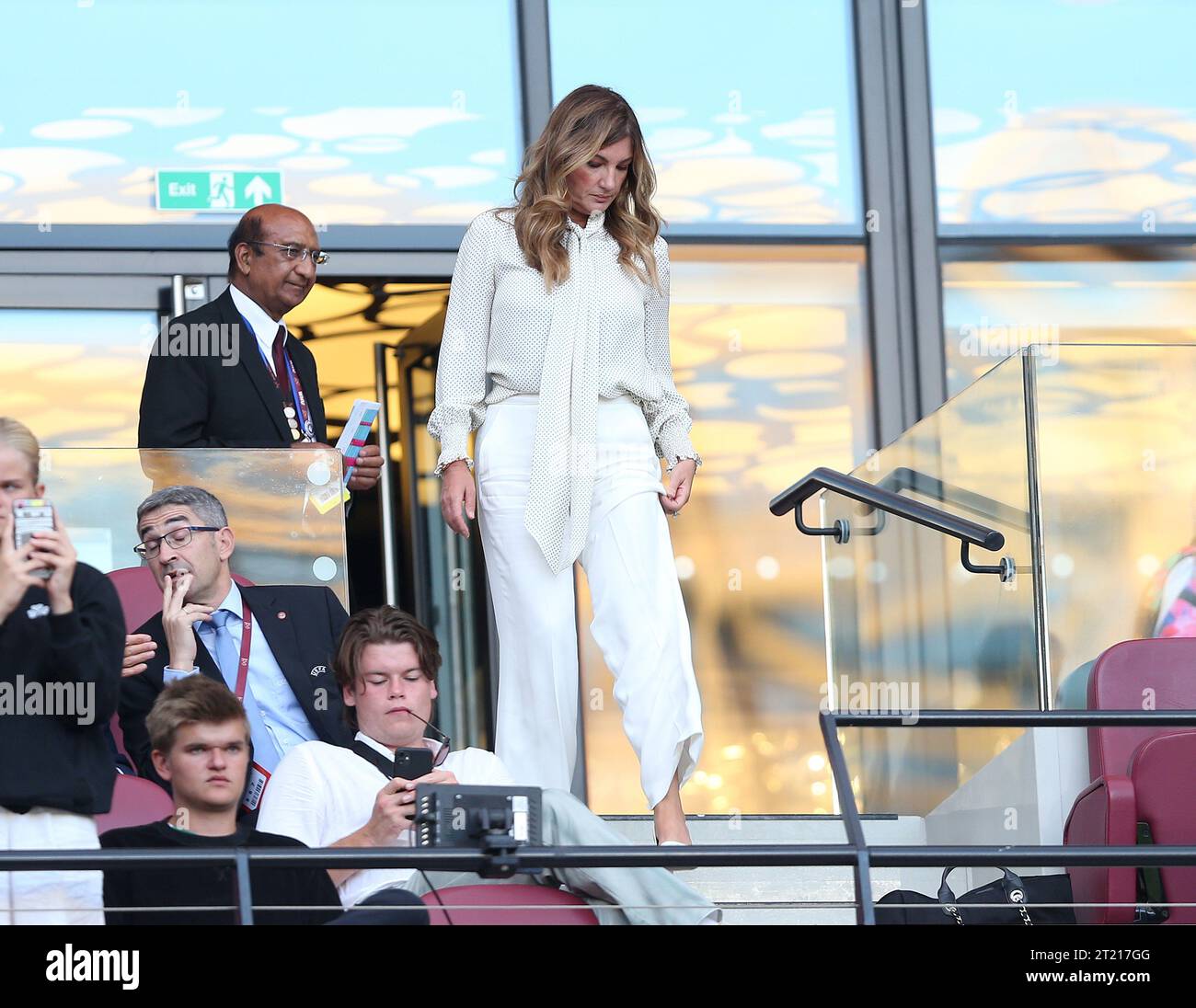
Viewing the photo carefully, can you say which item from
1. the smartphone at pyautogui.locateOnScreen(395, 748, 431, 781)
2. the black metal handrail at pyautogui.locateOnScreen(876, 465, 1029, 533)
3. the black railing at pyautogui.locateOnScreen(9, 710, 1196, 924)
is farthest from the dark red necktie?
the black railing at pyautogui.locateOnScreen(9, 710, 1196, 924)

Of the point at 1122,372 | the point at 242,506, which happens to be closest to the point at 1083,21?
the point at 1122,372

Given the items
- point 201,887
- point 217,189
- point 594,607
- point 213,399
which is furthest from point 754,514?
point 201,887

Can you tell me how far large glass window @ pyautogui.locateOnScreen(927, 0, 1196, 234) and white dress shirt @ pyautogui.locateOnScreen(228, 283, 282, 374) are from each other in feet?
10.4

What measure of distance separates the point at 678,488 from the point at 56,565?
1.59 m

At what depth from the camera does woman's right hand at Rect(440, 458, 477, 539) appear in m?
5.24

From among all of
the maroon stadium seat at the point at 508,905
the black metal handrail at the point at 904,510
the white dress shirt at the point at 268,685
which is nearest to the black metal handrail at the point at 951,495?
the black metal handrail at the point at 904,510

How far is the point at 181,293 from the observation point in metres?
8.09

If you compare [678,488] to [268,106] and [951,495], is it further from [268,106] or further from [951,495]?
[268,106]

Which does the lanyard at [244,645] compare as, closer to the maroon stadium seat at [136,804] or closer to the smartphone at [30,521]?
the maroon stadium seat at [136,804]

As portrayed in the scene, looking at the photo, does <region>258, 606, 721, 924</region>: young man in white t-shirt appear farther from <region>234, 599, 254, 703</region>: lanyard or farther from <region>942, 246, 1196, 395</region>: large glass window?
<region>942, 246, 1196, 395</region>: large glass window

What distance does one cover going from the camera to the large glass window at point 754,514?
8.06 metres

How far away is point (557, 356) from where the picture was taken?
5.31m
